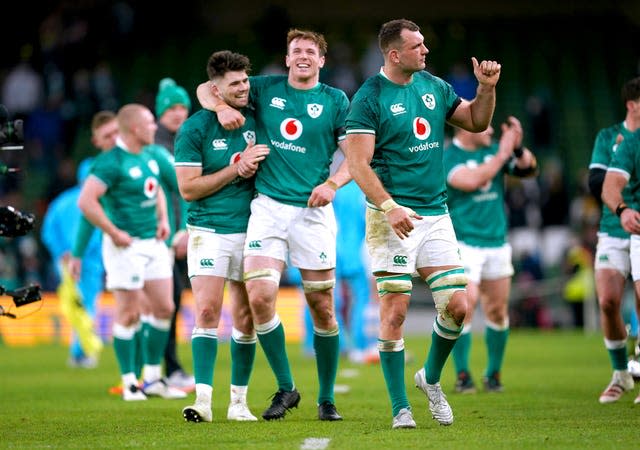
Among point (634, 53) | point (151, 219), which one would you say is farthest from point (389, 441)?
point (634, 53)

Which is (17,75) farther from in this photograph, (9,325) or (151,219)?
(151,219)

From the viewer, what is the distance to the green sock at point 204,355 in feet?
29.8

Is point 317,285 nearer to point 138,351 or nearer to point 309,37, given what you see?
point 309,37

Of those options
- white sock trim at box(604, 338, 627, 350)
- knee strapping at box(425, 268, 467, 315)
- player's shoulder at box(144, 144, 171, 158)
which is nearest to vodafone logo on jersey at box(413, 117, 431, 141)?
knee strapping at box(425, 268, 467, 315)

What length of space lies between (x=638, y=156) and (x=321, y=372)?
9.85 ft

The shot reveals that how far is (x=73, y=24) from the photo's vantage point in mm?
29328

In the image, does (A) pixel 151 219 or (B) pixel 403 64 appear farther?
(A) pixel 151 219

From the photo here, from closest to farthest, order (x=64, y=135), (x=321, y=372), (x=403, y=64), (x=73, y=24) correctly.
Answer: (x=403, y=64)
(x=321, y=372)
(x=64, y=135)
(x=73, y=24)

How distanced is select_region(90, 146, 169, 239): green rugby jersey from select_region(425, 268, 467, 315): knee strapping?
3.93 m

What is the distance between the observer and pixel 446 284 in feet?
27.9

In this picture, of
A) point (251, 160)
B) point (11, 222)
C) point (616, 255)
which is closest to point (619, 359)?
point (616, 255)

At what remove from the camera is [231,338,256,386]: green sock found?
9.30m

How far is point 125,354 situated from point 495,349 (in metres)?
3.46

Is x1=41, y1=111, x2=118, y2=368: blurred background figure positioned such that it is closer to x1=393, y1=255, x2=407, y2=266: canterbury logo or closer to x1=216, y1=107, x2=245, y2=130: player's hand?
x1=216, y1=107, x2=245, y2=130: player's hand
